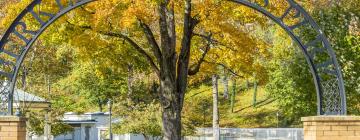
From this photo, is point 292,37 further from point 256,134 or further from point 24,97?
point 256,134

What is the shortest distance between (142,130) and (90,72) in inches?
653

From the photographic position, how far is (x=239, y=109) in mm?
56531

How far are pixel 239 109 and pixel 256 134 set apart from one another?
1452cm

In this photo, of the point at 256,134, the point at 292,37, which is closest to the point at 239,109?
the point at 256,134

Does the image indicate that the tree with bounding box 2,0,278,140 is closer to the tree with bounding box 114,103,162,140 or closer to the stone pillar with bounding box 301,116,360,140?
the stone pillar with bounding box 301,116,360,140

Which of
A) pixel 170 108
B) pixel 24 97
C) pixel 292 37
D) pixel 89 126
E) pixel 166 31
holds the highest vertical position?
pixel 166 31

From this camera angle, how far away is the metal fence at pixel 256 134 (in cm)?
4019

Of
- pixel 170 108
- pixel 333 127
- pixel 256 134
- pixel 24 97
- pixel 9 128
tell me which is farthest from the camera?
pixel 256 134

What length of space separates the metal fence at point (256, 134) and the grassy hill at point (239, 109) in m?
2.72

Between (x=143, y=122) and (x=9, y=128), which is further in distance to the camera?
(x=143, y=122)

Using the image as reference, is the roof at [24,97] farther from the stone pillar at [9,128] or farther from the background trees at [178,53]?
the stone pillar at [9,128]

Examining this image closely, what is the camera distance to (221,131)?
1692 inches

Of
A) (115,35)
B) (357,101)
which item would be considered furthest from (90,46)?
(357,101)

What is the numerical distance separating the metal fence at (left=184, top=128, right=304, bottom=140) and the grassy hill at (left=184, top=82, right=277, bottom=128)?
2.72 meters
